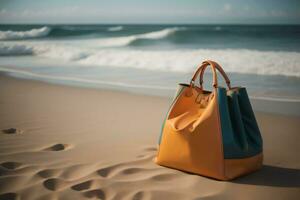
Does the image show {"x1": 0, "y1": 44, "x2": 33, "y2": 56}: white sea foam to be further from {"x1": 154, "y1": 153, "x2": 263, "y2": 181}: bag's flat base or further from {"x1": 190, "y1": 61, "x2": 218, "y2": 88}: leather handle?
{"x1": 154, "y1": 153, "x2": 263, "y2": 181}: bag's flat base

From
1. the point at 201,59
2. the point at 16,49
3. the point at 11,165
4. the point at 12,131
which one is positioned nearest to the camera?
the point at 11,165

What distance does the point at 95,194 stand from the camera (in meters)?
2.19

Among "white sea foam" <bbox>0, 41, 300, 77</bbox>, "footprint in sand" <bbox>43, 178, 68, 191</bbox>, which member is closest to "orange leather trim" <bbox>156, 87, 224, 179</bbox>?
"footprint in sand" <bbox>43, 178, 68, 191</bbox>

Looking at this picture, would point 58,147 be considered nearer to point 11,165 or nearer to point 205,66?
point 11,165

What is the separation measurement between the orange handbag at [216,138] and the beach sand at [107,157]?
0.08 meters

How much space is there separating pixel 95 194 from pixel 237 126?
3.31ft

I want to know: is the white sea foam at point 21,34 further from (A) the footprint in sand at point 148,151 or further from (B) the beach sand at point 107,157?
(A) the footprint in sand at point 148,151

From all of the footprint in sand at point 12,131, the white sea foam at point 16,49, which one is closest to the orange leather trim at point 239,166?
the footprint in sand at point 12,131

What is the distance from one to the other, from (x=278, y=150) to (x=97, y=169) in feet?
4.97

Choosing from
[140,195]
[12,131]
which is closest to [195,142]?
[140,195]

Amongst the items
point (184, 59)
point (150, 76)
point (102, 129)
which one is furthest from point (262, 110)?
point (184, 59)

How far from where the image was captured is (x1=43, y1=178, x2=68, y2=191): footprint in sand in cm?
226

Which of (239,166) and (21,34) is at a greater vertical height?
(21,34)

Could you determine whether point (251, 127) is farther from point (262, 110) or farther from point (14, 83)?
point (14, 83)
